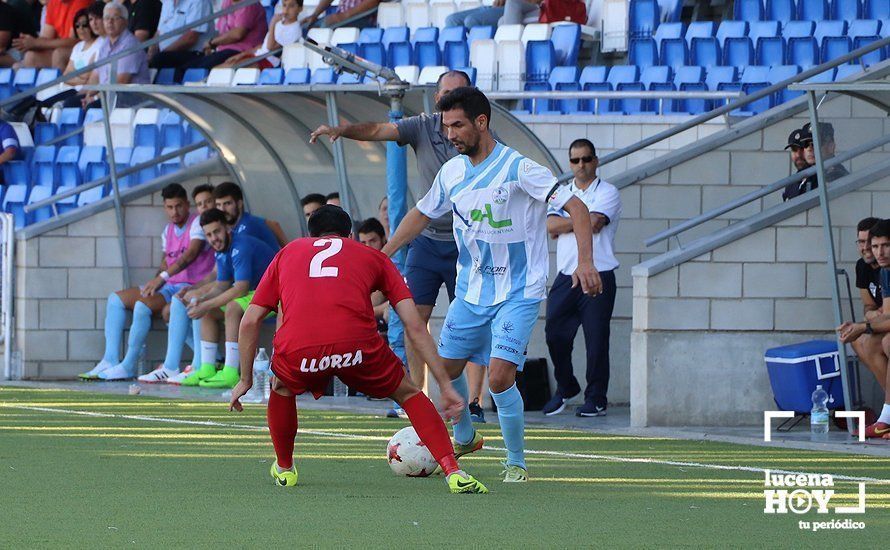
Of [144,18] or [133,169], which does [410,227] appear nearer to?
[133,169]

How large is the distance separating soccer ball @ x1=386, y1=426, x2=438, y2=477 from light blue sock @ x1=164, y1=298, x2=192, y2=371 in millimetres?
7368

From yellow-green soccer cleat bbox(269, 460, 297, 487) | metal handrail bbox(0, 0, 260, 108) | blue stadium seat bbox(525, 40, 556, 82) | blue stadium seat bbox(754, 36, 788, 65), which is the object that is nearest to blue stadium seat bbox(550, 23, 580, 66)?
blue stadium seat bbox(525, 40, 556, 82)

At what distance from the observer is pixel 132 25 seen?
24234mm

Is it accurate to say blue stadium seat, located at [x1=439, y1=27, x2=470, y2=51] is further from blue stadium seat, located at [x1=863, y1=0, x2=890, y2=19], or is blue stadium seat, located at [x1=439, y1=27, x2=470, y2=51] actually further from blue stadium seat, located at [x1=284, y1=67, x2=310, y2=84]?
blue stadium seat, located at [x1=863, y1=0, x2=890, y2=19]

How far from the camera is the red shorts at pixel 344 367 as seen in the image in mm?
7891

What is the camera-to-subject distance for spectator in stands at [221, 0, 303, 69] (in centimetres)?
2206

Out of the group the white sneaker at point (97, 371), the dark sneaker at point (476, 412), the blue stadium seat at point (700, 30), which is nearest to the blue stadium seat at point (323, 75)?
the blue stadium seat at point (700, 30)

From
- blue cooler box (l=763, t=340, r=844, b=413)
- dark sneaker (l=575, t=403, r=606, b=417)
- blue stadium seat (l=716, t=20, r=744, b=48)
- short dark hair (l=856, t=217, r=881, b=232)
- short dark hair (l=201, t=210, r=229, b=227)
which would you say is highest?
blue stadium seat (l=716, t=20, r=744, b=48)

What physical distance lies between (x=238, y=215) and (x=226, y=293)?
75cm

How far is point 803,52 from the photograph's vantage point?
57.4 feet

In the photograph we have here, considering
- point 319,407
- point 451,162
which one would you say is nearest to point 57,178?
point 319,407

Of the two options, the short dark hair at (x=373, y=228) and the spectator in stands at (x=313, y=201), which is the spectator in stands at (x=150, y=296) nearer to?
the spectator in stands at (x=313, y=201)

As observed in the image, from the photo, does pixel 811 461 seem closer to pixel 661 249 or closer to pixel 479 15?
pixel 661 249

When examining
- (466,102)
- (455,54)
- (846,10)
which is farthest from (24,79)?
(466,102)
